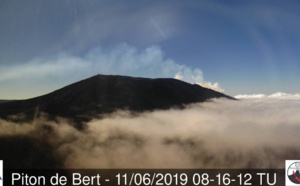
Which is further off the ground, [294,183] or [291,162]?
[291,162]
